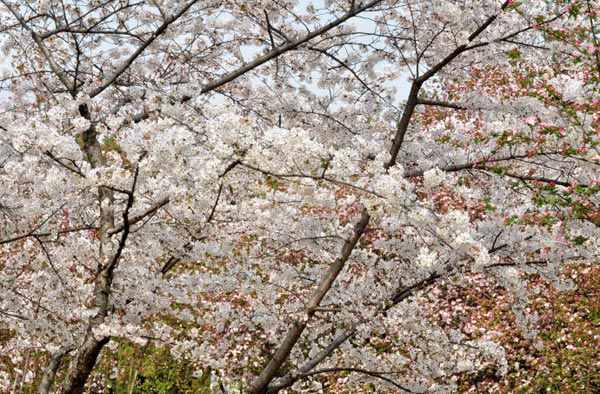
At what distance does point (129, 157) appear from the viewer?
3.77 m

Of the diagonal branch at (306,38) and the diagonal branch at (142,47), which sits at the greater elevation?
the diagonal branch at (306,38)

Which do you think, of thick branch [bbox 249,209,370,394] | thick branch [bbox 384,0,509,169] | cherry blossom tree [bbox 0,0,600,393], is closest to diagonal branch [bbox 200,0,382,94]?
cherry blossom tree [bbox 0,0,600,393]

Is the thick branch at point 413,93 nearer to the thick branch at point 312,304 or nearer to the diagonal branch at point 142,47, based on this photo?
the thick branch at point 312,304

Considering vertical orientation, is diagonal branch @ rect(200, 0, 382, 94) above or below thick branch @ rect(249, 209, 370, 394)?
above

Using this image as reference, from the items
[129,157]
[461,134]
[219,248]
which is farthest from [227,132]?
[461,134]

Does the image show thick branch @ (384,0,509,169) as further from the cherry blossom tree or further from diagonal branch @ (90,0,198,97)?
diagonal branch @ (90,0,198,97)

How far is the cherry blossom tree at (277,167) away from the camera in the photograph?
148 inches

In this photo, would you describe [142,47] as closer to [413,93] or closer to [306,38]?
[306,38]

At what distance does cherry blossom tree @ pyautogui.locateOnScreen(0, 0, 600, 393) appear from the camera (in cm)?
376

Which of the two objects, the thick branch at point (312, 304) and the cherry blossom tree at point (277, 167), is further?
the thick branch at point (312, 304)

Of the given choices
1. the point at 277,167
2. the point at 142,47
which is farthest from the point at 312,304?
the point at 142,47

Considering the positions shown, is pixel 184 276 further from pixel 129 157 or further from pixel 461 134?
pixel 461 134

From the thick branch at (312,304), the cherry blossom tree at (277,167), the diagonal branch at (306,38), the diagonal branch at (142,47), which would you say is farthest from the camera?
the thick branch at (312,304)

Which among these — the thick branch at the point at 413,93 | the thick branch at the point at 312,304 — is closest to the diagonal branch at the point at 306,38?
the thick branch at the point at 413,93
